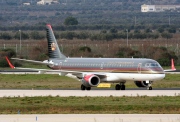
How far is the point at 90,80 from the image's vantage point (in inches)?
2287

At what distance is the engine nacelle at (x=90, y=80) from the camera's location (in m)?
58.1

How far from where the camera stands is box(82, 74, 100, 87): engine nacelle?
58094 mm

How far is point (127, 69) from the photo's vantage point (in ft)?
191

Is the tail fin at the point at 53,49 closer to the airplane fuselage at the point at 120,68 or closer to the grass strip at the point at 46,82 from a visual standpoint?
the airplane fuselage at the point at 120,68

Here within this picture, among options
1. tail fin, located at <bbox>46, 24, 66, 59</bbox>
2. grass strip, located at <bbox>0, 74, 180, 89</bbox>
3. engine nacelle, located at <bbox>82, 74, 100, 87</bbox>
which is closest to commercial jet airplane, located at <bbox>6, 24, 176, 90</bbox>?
engine nacelle, located at <bbox>82, 74, 100, 87</bbox>

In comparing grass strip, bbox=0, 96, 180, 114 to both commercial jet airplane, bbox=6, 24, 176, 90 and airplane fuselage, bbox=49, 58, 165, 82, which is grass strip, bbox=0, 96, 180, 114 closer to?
airplane fuselage, bbox=49, 58, 165, 82

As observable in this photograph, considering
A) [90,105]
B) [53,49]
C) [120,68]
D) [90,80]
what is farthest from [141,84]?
[90,105]
